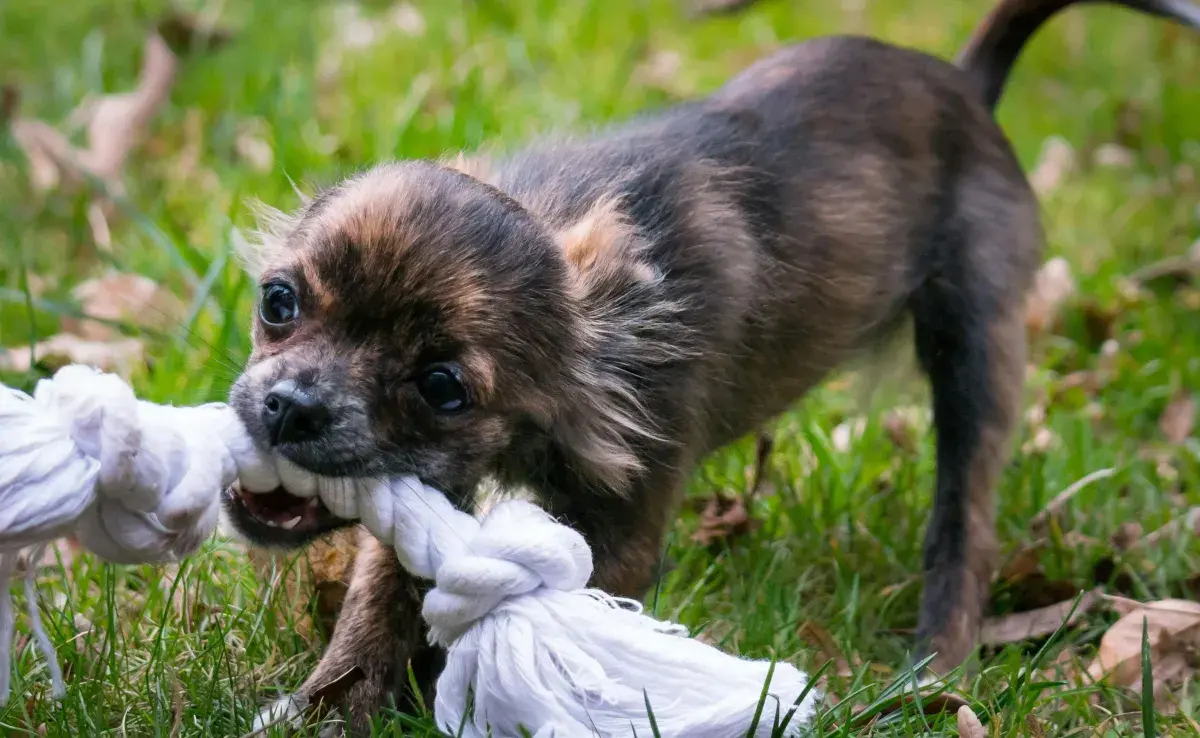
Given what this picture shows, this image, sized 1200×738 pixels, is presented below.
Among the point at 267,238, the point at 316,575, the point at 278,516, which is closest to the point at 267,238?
the point at 267,238

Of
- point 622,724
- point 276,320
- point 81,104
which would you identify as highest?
point 276,320

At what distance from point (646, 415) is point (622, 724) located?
2.83 feet

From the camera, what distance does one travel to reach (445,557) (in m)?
2.63

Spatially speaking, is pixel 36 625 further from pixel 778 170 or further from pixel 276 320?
pixel 778 170

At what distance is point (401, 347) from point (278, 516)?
430 mm

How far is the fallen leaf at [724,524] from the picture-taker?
3.99 m

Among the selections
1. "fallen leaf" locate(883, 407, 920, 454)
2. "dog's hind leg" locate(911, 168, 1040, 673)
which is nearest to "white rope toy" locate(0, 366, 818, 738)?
"dog's hind leg" locate(911, 168, 1040, 673)

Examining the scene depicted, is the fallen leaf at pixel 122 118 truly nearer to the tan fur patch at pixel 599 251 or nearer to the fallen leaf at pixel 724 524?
the fallen leaf at pixel 724 524

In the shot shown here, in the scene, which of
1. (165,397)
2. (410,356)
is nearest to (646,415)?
(410,356)

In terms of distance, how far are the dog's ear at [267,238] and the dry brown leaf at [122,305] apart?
0.84 meters

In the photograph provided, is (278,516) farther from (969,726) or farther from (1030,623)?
(1030,623)

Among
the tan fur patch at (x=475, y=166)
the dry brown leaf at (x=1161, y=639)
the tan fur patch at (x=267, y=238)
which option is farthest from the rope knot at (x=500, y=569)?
the dry brown leaf at (x=1161, y=639)

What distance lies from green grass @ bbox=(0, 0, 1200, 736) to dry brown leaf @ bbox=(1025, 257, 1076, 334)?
6 cm

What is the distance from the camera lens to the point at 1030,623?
12.8ft
